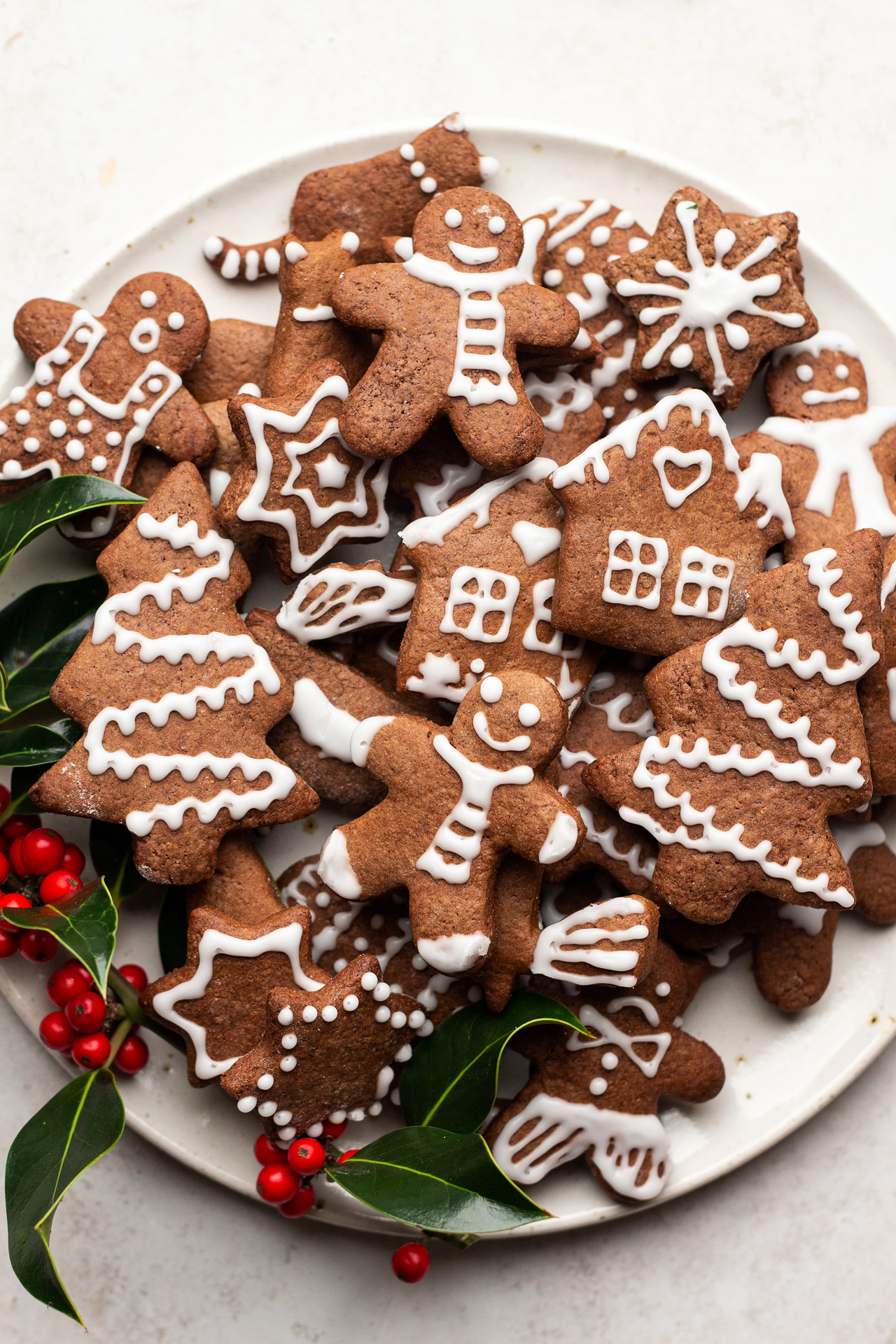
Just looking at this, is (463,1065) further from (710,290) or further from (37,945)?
(710,290)

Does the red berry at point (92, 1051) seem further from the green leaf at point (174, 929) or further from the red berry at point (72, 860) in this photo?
the red berry at point (72, 860)

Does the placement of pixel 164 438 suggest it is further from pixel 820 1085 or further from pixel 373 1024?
pixel 820 1085

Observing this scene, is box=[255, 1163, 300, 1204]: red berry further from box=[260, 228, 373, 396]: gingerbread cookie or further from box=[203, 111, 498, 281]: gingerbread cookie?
box=[203, 111, 498, 281]: gingerbread cookie

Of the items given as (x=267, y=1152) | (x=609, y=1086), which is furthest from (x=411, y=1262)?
(x=609, y=1086)

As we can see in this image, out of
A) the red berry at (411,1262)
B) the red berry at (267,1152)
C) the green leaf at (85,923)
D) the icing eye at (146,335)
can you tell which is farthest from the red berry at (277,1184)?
the icing eye at (146,335)

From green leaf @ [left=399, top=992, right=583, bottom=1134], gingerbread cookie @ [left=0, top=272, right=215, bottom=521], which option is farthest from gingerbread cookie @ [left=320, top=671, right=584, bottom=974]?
gingerbread cookie @ [left=0, top=272, right=215, bottom=521]
